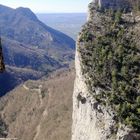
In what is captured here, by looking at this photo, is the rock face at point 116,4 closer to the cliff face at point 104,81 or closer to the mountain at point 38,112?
the cliff face at point 104,81

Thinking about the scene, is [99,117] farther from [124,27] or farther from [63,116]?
[63,116]

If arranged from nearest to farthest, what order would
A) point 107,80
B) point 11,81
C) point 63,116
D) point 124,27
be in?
point 107,80
point 124,27
point 63,116
point 11,81

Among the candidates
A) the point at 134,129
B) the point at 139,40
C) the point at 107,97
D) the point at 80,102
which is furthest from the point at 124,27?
the point at 134,129

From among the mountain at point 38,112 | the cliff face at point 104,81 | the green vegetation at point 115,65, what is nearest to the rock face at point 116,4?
the cliff face at point 104,81

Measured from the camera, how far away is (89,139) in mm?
50531

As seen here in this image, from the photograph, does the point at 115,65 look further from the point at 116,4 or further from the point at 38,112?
the point at 38,112

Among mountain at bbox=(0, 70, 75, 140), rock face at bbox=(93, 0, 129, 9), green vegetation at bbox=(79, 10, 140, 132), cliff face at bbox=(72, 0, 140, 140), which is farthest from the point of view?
mountain at bbox=(0, 70, 75, 140)

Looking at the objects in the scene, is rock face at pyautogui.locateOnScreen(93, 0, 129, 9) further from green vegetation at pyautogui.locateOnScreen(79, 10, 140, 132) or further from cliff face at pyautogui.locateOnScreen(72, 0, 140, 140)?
green vegetation at pyautogui.locateOnScreen(79, 10, 140, 132)

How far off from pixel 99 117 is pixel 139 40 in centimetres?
1524

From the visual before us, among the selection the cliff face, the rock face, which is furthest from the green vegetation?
the rock face

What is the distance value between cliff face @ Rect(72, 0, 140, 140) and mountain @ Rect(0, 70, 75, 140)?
613 inches

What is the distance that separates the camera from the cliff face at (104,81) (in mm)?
44562

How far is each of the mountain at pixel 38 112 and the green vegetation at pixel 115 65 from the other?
1627 cm

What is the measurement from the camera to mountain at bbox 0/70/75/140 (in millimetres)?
77625
